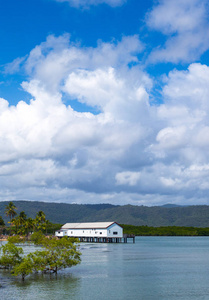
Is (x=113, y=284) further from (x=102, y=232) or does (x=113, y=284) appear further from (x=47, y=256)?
(x=102, y=232)

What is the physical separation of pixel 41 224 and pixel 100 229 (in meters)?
31.3

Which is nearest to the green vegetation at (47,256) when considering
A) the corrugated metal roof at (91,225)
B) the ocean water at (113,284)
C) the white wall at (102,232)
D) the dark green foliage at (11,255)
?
the dark green foliage at (11,255)

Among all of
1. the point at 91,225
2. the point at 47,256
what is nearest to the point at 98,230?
the point at 91,225

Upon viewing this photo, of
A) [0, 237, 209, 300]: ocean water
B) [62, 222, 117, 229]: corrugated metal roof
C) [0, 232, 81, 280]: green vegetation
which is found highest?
[62, 222, 117, 229]: corrugated metal roof

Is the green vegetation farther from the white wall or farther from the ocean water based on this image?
the white wall

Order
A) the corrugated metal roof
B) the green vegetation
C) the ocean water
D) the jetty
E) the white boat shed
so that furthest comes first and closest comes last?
the corrugated metal roof < the jetty < the white boat shed < the green vegetation < the ocean water

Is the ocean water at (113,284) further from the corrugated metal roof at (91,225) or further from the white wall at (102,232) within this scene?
the corrugated metal roof at (91,225)

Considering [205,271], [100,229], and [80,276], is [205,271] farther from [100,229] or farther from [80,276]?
[100,229]

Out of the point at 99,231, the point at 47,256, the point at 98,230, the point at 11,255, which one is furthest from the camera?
the point at 98,230

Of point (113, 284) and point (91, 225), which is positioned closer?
point (113, 284)

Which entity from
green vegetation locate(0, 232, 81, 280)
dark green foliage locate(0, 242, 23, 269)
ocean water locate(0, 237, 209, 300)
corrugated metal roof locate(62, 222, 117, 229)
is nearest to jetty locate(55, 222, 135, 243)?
corrugated metal roof locate(62, 222, 117, 229)

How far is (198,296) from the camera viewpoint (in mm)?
40000

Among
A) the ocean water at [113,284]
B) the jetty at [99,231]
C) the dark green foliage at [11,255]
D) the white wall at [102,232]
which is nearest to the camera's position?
the ocean water at [113,284]

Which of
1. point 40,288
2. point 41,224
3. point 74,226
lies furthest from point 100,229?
point 40,288
